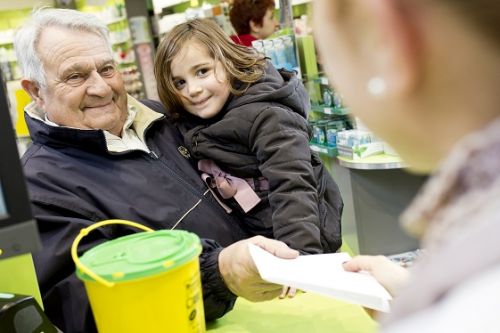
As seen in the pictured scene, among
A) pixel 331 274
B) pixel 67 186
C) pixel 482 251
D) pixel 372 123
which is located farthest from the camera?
pixel 67 186

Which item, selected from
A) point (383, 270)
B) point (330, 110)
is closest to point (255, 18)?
point (330, 110)

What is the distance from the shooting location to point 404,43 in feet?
1.64

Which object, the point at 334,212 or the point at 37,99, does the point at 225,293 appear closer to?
the point at 334,212

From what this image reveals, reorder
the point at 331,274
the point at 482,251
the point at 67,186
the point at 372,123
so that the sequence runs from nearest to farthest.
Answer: the point at 482,251, the point at 372,123, the point at 331,274, the point at 67,186

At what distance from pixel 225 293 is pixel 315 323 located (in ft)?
0.84

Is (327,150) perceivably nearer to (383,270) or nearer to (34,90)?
(34,90)

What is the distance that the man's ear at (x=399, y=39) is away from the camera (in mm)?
500

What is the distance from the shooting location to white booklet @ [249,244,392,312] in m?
1.08

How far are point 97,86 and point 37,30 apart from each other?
0.87ft

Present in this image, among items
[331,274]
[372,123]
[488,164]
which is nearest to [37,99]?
[331,274]

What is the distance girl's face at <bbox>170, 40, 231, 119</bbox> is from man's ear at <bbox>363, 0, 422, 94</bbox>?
1607 mm

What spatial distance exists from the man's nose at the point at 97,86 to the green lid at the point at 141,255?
2.96 feet

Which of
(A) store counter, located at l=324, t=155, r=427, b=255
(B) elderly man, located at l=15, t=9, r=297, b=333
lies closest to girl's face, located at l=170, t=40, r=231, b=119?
(B) elderly man, located at l=15, t=9, r=297, b=333

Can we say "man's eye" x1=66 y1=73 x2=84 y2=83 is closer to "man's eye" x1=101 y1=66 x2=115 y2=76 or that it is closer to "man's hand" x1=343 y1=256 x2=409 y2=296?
"man's eye" x1=101 y1=66 x2=115 y2=76
